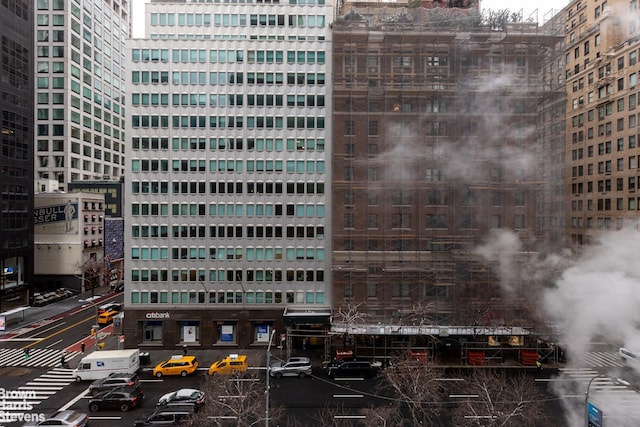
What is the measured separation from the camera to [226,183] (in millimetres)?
41438

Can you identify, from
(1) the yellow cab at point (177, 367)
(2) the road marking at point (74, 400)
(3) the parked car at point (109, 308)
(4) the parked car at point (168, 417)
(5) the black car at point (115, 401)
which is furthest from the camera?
(3) the parked car at point (109, 308)

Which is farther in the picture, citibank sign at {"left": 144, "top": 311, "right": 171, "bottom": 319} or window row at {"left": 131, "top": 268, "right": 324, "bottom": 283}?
window row at {"left": 131, "top": 268, "right": 324, "bottom": 283}

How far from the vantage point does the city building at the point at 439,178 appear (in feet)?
119

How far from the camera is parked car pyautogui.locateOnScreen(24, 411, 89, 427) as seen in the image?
23484 mm

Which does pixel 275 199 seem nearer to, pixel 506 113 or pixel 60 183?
pixel 506 113

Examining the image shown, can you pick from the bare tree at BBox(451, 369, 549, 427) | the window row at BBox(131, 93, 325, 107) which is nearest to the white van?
the window row at BBox(131, 93, 325, 107)

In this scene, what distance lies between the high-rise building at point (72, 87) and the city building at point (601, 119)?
256ft

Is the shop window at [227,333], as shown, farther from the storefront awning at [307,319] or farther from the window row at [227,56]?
the window row at [227,56]

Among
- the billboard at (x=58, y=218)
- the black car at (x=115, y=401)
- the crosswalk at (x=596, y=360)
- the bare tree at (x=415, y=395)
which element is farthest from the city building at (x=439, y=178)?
the billboard at (x=58, y=218)

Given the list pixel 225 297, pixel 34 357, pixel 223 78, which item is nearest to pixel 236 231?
pixel 225 297

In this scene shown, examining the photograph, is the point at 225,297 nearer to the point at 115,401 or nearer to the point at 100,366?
the point at 100,366

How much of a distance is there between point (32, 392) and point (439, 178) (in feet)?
118

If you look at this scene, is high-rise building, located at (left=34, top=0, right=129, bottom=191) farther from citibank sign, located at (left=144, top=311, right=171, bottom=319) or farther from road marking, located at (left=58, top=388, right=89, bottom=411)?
road marking, located at (left=58, top=388, right=89, bottom=411)

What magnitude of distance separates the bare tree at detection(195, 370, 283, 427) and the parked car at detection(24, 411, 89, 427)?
664cm
